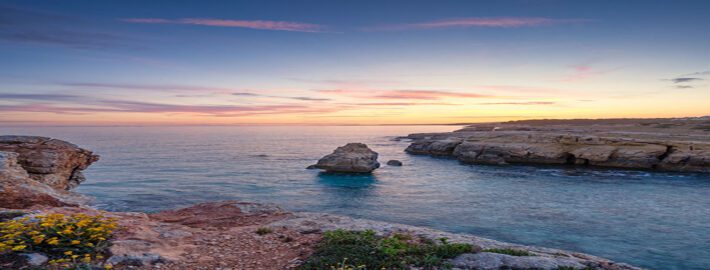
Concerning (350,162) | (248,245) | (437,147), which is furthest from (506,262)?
(437,147)

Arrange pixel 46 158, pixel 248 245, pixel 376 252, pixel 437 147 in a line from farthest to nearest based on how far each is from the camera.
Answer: pixel 437 147
pixel 46 158
pixel 248 245
pixel 376 252

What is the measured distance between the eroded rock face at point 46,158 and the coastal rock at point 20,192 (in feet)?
9.62

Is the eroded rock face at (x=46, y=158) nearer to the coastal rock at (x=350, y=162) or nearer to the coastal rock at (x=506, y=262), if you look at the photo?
the coastal rock at (x=506, y=262)

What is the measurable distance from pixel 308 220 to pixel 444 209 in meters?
19.7

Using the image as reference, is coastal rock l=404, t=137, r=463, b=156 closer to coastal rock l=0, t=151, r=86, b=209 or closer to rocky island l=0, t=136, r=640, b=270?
rocky island l=0, t=136, r=640, b=270

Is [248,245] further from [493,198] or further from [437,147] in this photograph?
[437,147]

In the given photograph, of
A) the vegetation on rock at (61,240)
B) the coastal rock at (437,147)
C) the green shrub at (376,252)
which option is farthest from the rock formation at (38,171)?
the coastal rock at (437,147)

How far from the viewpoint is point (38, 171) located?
20.5m

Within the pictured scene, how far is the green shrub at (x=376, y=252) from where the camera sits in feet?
31.2

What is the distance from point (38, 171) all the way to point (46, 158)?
80 centimetres

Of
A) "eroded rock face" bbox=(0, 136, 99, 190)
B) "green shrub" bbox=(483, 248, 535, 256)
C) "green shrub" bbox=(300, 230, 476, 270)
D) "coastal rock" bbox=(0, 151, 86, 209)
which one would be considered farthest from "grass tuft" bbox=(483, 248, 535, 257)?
"eroded rock face" bbox=(0, 136, 99, 190)

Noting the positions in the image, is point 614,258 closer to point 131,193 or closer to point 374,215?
point 374,215

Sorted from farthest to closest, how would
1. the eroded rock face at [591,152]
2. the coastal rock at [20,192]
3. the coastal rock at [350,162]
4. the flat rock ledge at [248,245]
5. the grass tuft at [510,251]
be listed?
the eroded rock face at [591,152], the coastal rock at [350,162], the coastal rock at [20,192], the grass tuft at [510,251], the flat rock ledge at [248,245]

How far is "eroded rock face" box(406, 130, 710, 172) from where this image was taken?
169 ft
